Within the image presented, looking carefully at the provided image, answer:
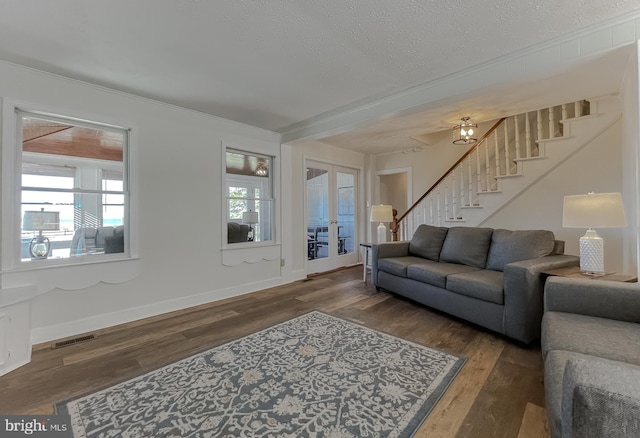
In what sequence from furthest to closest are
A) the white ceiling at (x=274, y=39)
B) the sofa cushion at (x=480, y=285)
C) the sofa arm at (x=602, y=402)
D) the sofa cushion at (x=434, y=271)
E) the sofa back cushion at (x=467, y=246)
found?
the sofa back cushion at (x=467, y=246)
the sofa cushion at (x=434, y=271)
the sofa cushion at (x=480, y=285)
the white ceiling at (x=274, y=39)
the sofa arm at (x=602, y=402)

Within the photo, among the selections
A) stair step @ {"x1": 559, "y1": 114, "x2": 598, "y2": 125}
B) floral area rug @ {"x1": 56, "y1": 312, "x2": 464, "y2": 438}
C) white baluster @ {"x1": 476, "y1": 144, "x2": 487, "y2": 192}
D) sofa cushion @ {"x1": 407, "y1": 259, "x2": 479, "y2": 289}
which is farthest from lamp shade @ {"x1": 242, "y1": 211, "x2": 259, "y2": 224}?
stair step @ {"x1": 559, "y1": 114, "x2": 598, "y2": 125}

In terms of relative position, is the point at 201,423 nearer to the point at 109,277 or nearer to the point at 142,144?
the point at 109,277

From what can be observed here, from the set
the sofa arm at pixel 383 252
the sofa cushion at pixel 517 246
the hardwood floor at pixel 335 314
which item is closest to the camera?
the hardwood floor at pixel 335 314

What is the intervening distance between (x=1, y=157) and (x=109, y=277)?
132 centimetres

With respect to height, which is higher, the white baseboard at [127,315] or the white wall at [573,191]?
the white wall at [573,191]

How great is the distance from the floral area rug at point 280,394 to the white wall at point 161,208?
131cm

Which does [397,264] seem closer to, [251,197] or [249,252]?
[249,252]

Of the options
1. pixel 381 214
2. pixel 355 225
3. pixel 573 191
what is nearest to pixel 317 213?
pixel 355 225

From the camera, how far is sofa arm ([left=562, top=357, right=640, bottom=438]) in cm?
67

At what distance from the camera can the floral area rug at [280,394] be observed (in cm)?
148

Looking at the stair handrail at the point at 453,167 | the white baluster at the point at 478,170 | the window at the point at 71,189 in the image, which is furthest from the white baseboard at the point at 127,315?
the white baluster at the point at 478,170

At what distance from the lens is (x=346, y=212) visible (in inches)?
225

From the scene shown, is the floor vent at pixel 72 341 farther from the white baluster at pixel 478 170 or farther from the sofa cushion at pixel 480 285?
the white baluster at pixel 478 170

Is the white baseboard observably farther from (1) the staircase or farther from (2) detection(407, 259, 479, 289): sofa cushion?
(1) the staircase
